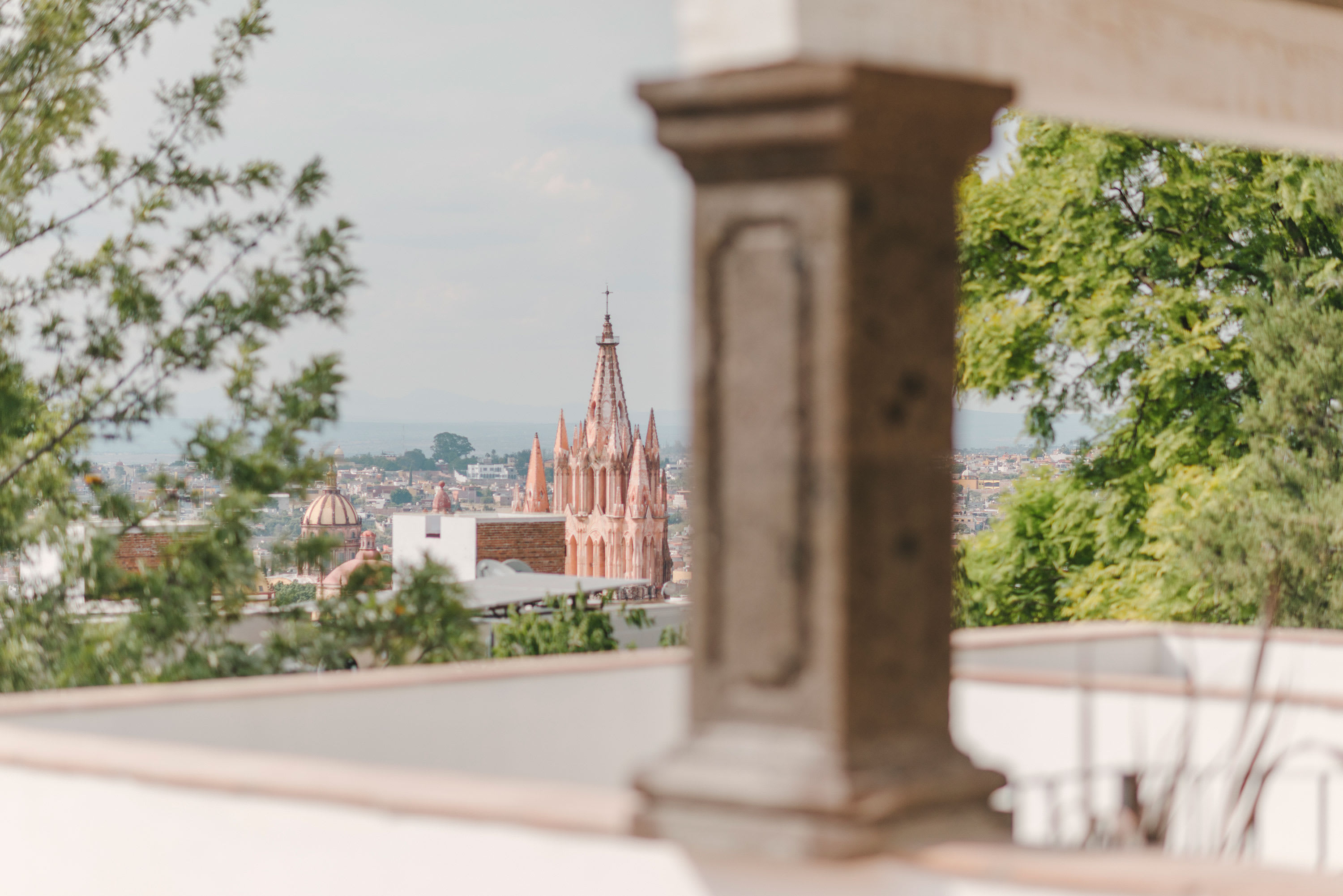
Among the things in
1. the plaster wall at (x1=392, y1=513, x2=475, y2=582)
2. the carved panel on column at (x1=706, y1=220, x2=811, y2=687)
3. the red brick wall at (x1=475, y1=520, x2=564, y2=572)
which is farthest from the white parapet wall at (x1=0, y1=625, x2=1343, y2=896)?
the red brick wall at (x1=475, y1=520, x2=564, y2=572)

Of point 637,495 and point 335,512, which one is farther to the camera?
point 637,495

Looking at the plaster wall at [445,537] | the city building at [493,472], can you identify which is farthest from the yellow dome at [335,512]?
the plaster wall at [445,537]

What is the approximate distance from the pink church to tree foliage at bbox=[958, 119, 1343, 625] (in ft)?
124

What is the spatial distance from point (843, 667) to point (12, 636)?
9408 millimetres

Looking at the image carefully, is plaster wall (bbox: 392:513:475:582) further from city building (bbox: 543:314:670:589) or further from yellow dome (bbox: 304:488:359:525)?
city building (bbox: 543:314:670:589)

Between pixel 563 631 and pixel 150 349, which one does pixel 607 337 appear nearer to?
pixel 563 631

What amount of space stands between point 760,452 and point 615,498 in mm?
56784

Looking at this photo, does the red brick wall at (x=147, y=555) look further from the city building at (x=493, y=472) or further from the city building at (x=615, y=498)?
the city building at (x=493, y=472)

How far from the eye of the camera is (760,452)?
10.1 ft

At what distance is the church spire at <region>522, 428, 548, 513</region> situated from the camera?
211 ft

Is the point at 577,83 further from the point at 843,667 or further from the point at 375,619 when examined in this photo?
the point at 843,667

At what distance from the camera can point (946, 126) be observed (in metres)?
3.16

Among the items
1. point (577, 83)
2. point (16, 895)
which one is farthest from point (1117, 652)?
point (577, 83)

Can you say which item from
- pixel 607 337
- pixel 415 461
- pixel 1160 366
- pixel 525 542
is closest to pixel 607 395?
pixel 607 337
